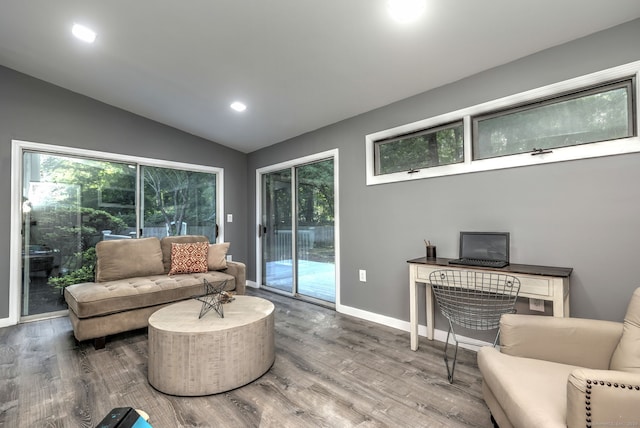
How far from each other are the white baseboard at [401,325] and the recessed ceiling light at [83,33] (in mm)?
3756

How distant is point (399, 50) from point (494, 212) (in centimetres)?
157

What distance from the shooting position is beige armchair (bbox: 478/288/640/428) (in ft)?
3.14

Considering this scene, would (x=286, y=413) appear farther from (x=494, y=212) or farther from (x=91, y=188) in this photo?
(x=91, y=188)

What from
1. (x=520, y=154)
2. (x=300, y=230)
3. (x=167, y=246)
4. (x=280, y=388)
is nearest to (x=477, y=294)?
(x=520, y=154)

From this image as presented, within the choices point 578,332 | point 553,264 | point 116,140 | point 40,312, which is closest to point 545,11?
point 553,264

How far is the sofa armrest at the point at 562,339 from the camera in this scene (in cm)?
146

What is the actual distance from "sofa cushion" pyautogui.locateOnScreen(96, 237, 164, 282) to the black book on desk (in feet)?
11.1

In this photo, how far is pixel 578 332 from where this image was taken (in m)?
1.51

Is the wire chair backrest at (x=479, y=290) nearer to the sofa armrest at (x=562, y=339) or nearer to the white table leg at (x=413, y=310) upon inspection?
the white table leg at (x=413, y=310)

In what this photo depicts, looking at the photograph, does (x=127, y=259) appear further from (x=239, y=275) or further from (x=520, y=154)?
(x=520, y=154)

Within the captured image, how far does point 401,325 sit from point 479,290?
106 centimetres

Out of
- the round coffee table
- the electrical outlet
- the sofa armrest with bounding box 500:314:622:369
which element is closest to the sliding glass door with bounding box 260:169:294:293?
the round coffee table

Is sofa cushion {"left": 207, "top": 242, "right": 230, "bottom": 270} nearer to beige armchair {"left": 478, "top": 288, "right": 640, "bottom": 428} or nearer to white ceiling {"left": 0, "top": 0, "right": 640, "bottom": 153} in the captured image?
white ceiling {"left": 0, "top": 0, "right": 640, "bottom": 153}

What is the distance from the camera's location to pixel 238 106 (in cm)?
358
